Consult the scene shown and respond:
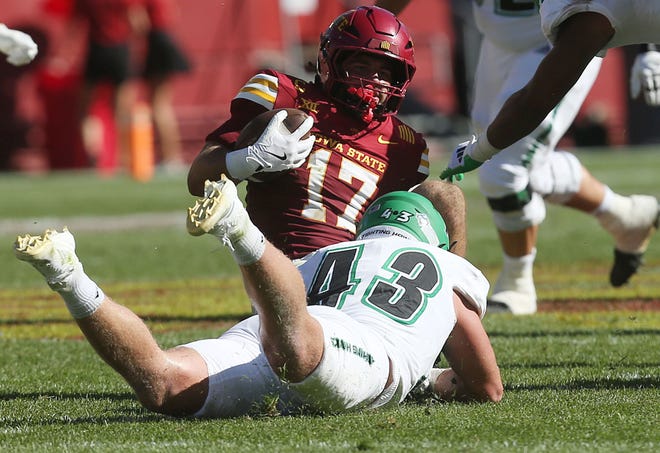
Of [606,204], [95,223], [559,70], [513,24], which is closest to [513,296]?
[606,204]

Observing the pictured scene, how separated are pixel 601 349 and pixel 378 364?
5.41 feet

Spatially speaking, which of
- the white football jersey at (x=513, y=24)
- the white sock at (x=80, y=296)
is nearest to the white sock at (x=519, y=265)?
the white football jersey at (x=513, y=24)

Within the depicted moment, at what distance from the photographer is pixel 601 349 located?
507 centimetres

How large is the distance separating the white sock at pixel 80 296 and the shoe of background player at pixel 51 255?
0.01 metres

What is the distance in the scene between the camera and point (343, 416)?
3703 mm

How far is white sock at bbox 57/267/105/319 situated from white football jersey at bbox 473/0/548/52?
10.8ft

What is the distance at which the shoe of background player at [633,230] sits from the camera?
689 cm

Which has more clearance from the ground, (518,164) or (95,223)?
(518,164)

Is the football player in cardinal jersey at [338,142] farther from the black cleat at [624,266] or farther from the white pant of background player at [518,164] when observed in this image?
the black cleat at [624,266]

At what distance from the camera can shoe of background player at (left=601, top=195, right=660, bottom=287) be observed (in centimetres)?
689

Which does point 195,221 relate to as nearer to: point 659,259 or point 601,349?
point 601,349

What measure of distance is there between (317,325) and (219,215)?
42cm

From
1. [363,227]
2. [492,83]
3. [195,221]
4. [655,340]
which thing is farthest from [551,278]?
[195,221]

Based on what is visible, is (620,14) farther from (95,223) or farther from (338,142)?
(95,223)
